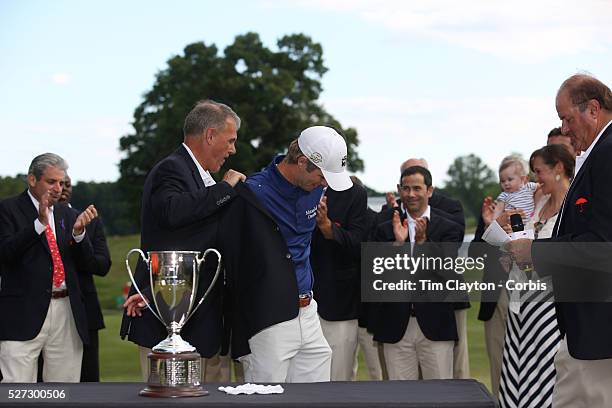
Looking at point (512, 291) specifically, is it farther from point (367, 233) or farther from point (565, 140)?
point (367, 233)

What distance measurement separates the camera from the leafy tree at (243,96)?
3778 centimetres

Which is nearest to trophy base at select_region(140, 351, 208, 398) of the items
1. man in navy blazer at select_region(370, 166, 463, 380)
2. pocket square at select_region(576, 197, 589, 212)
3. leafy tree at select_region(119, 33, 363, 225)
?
pocket square at select_region(576, 197, 589, 212)

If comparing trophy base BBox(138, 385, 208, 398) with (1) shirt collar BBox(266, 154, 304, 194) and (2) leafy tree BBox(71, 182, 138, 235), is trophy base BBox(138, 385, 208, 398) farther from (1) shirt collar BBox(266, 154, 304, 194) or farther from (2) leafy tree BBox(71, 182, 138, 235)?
(2) leafy tree BBox(71, 182, 138, 235)

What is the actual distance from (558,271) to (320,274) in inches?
138

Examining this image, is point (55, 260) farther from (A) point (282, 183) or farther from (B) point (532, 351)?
(B) point (532, 351)

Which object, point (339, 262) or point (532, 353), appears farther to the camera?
point (339, 262)

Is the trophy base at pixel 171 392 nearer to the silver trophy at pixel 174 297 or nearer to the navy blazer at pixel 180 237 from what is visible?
the silver trophy at pixel 174 297

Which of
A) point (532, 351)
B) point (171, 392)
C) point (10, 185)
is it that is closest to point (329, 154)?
point (171, 392)

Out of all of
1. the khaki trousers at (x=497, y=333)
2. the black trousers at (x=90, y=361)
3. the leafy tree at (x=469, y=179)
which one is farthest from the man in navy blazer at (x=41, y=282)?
the leafy tree at (x=469, y=179)

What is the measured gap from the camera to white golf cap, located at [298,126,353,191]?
4809 mm

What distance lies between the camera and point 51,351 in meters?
7.24

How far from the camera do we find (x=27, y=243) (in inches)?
276

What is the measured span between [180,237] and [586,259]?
1.95 meters

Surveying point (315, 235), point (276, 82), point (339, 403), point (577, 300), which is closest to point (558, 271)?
point (577, 300)
